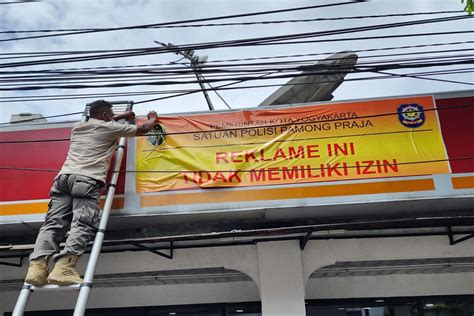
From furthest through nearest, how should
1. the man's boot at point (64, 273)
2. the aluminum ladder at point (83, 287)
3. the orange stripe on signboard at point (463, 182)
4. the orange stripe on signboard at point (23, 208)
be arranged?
1. the orange stripe on signboard at point (23, 208)
2. the orange stripe on signboard at point (463, 182)
3. the man's boot at point (64, 273)
4. the aluminum ladder at point (83, 287)

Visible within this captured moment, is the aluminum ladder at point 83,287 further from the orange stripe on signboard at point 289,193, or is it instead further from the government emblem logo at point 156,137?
the government emblem logo at point 156,137

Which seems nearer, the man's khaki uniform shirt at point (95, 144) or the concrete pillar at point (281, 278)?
the man's khaki uniform shirt at point (95, 144)

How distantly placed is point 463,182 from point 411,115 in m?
1.06

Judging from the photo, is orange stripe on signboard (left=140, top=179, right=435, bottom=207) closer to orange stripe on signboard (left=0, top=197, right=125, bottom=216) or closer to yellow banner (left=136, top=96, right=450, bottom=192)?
yellow banner (left=136, top=96, right=450, bottom=192)

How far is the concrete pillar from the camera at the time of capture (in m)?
5.69

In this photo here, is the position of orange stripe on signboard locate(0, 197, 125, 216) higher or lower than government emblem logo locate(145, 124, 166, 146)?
lower

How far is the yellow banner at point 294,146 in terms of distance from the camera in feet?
17.7

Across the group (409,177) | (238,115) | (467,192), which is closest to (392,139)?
(409,177)

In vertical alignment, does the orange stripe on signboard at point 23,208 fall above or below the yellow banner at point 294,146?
below

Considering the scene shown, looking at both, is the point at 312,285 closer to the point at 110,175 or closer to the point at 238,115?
the point at 238,115

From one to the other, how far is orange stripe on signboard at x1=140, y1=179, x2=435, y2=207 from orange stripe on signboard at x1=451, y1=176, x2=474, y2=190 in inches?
11.0

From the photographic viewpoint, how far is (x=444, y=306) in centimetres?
705

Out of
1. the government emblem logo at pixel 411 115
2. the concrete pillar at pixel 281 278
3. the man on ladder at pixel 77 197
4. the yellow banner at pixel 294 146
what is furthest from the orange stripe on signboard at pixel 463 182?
the man on ladder at pixel 77 197

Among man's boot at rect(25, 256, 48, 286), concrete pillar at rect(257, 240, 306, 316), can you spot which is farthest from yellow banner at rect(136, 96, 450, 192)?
man's boot at rect(25, 256, 48, 286)
